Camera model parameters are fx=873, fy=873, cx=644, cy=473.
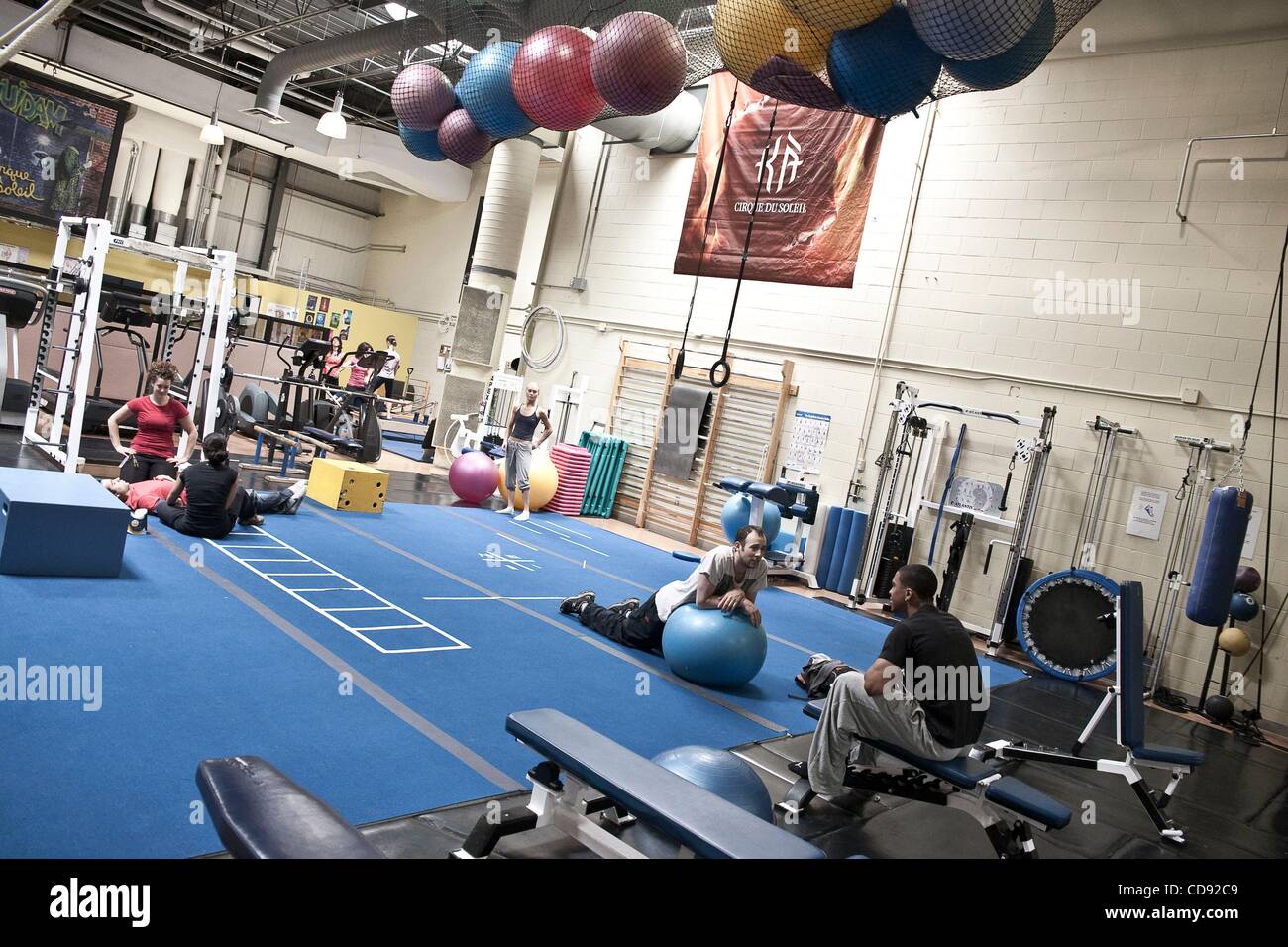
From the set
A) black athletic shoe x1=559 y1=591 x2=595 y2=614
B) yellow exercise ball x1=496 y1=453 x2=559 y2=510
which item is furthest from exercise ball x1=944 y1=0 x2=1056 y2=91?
yellow exercise ball x1=496 y1=453 x2=559 y2=510

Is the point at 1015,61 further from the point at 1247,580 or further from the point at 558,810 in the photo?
the point at 1247,580

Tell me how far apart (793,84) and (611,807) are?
331cm

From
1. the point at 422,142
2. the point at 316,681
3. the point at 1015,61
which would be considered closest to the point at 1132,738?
the point at 1015,61

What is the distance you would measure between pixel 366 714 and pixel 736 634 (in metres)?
2.09

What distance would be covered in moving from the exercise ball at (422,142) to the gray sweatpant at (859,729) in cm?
454

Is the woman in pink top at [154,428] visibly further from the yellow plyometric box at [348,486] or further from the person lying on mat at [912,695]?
the person lying on mat at [912,695]

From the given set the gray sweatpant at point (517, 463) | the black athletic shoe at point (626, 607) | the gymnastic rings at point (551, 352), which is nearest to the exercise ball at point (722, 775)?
the black athletic shoe at point (626, 607)

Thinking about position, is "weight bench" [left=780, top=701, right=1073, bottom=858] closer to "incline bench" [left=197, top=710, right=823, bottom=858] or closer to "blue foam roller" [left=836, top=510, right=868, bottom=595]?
"incline bench" [left=197, top=710, right=823, bottom=858]

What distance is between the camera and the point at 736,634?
4875mm

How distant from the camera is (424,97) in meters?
5.80

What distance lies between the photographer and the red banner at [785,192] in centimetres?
954

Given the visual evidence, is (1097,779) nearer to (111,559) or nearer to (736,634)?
(736,634)

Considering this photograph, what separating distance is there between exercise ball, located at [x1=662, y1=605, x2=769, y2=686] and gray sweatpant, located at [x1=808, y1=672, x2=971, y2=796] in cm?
123
